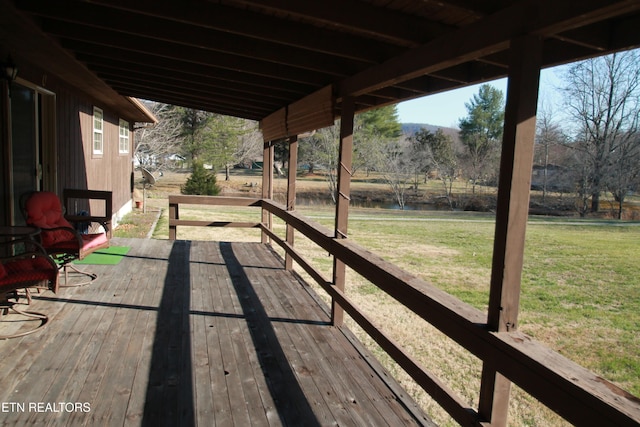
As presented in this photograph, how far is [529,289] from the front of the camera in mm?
7555

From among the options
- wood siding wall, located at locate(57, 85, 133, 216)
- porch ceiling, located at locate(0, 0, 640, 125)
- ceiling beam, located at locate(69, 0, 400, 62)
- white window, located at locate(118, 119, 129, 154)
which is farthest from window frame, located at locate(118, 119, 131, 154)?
ceiling beam, located at locate(69, 0, 400, 62)

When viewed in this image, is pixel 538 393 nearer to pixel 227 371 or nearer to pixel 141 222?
pixel 227 371

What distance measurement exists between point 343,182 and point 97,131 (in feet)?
19.3

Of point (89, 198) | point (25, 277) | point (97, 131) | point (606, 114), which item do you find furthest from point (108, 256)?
point (606, 114)

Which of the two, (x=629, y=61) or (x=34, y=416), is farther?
(x=629, y=61)

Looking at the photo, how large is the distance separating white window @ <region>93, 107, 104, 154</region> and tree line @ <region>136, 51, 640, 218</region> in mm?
9987

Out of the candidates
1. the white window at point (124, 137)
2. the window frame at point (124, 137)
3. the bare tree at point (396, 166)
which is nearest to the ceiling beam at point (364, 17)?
the window frame at point (124, 137)

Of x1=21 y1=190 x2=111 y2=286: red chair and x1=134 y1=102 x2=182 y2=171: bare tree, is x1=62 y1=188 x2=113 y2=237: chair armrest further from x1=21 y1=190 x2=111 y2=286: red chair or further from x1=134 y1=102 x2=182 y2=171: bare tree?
x1=134 y1=102 x2=182 y2=171: bare tree

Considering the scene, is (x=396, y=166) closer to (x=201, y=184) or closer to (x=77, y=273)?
(x=201, y=184)

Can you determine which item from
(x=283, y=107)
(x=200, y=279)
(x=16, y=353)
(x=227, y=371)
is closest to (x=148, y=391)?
(x=227, y=371)

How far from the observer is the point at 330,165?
22.8 meters

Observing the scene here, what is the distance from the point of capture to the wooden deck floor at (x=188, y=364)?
2.32 m

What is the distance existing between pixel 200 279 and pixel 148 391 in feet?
8.04

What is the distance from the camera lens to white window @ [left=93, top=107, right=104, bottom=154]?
25.0 ft
